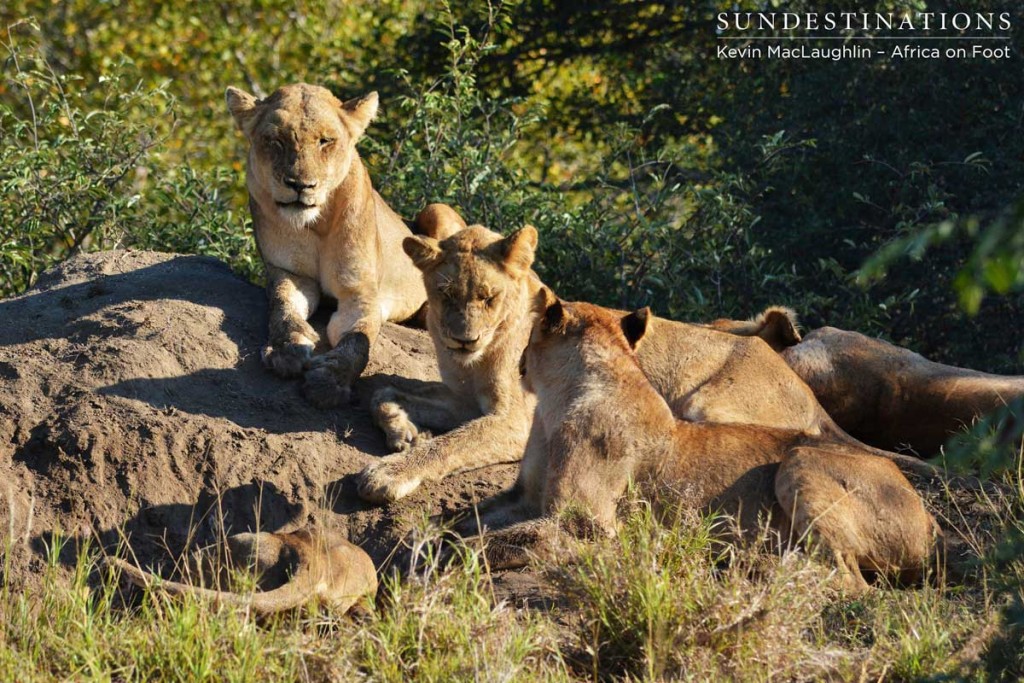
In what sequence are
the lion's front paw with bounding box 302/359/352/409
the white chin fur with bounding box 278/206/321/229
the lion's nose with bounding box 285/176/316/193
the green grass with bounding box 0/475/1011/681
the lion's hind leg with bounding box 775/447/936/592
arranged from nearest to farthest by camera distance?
the green grass with bounding box 0/475/1011/681
the lion's hind leg with bounding box 775/447/936/592
the lion's front paw with bounding box 302/359/352/409
the lion's nose with bounding box 285/176/316/193
the white chin fur with bounding box 278/206/321/229

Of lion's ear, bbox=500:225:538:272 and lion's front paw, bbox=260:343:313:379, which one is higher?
lion's ear, bbox=500:225:538:272

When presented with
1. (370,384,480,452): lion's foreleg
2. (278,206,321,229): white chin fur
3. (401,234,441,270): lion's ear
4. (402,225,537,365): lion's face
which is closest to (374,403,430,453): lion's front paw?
(370,384,480,452): lion's foreleg

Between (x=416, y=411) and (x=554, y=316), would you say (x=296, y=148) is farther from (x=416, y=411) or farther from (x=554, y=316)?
(x=554, y=316)

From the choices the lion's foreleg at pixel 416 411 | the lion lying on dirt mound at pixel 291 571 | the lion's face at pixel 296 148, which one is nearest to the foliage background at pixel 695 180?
the lion's face at pixel 296 148

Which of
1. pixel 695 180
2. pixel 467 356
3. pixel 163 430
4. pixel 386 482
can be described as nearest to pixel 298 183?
pixel 467 356

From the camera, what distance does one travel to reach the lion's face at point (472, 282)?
666 cm

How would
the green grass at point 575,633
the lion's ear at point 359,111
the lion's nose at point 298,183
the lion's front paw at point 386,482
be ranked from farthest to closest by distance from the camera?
the lion's ear at point 359,111 → the lion's nose at point 298,183 → the lion's front paw at point 386,482 → the green grass at point 575,633

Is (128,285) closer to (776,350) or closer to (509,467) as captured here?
(509,467)

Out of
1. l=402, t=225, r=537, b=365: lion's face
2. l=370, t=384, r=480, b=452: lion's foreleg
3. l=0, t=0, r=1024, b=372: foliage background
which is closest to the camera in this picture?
l=402, t=225, r=537, b=365: lion's face

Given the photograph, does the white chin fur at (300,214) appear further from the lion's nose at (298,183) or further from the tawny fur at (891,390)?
the tawny fur at (891,390)

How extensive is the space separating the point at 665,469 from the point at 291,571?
1.59 metres

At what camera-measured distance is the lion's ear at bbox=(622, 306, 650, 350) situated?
20.5 ft

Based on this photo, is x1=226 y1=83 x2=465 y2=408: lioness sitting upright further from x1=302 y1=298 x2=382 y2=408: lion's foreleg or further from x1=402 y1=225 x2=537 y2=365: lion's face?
x1=402 y1=225 x2=537 y2=365: lion's face

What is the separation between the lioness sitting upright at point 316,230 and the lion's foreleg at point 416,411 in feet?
0.81
